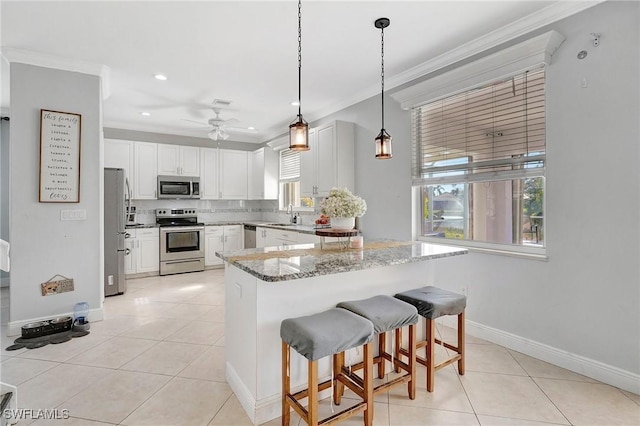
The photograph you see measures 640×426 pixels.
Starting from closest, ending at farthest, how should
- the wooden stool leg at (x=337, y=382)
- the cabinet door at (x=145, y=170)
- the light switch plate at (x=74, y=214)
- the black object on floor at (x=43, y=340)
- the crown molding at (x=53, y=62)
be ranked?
the wooden stool leg at (x=337, y=382), the black object on floor at (x=43, y=340), the crown molding at (x=53, y=62), the light switch plate at (x=74, y=214), the cabinet door at (x=145, y=170)

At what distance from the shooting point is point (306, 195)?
194 inches

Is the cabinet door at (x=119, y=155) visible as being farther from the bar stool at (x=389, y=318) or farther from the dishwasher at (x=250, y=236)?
the bar stool at (x=389, y=318)

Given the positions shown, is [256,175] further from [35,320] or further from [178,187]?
[35,320]

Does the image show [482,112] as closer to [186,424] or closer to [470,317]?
[470,317]

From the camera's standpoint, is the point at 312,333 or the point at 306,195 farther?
the point at 306,195

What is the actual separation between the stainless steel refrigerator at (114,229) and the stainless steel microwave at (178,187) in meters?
1.31

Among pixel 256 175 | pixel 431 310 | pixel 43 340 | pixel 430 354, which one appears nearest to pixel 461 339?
pixel 430 354

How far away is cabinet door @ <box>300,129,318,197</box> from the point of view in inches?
187

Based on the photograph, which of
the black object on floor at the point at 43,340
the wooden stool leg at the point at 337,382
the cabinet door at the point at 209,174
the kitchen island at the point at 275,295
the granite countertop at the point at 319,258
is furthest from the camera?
the cabinet door at the point at 209,174

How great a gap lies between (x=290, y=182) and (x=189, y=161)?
198 cm

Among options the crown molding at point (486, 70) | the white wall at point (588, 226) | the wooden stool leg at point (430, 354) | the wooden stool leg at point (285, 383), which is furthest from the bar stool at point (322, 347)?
the crown molding at point (486, 70)

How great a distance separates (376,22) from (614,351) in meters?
2.96

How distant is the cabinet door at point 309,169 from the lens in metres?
4.75

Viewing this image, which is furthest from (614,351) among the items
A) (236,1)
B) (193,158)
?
(193,158)
